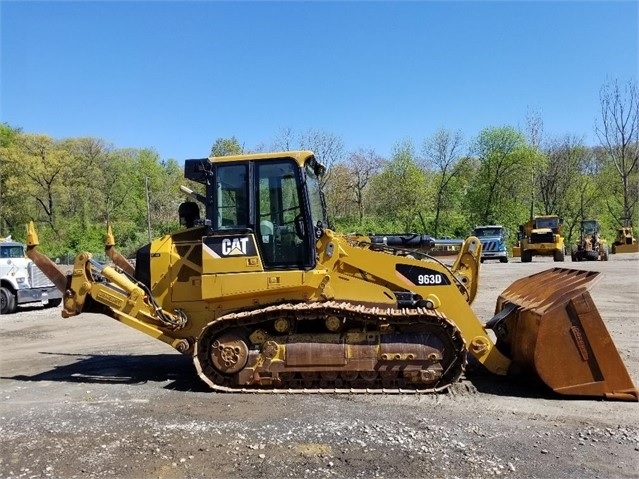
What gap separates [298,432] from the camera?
202 inches

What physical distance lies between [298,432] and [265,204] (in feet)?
9.74

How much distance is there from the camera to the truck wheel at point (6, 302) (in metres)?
15.9

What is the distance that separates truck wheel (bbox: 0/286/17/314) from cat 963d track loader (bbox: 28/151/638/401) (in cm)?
992

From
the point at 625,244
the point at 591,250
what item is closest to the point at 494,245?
the point at 591,250

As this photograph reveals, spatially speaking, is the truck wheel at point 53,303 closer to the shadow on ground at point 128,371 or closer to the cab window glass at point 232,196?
the shadow on ground at point 128,371

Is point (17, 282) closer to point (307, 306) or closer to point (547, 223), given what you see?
point (307, 306)

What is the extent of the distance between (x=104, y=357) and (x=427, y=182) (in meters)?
50.9

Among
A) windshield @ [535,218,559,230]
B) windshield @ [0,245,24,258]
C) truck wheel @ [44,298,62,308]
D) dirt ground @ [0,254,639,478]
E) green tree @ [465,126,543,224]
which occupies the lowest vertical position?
dirt ground @ [0,254,639,478]

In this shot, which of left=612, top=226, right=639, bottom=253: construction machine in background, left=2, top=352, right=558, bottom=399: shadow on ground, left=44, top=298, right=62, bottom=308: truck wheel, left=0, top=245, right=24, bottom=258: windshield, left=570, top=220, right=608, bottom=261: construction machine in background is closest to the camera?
left=2, top=352, right=558, bottom=399: shadow on ground

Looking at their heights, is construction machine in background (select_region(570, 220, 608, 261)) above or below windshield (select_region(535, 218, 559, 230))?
below

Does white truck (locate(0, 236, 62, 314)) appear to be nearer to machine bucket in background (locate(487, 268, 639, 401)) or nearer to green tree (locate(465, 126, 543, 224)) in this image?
machine bucket in background (locate(487, 268, 639, 401))

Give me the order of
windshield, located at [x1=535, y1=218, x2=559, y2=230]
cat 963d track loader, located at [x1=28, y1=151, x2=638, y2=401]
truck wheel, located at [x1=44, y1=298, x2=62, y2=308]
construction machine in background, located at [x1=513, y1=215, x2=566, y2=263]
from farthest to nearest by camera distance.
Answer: windshield, located at [x1=535, y1=218, x2=559, y2=230], construction machine in background, located at [x1=513, y1=215, x2=566, y2=263], truck wheel, located at [x1=44, y1=298, x2=62, y2=308], cat 963d track loader, located at [x1=28, y1=151, x2=638, y2=401]

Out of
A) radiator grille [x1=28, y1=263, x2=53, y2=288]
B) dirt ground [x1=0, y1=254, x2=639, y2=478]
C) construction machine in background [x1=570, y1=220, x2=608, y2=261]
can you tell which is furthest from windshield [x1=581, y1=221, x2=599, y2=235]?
radiator grille [x1=28, y1=263, x2=53, y2=288]

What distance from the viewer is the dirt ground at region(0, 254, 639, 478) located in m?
4.38
